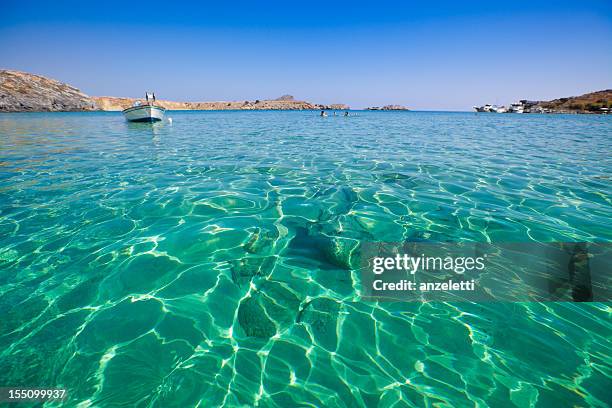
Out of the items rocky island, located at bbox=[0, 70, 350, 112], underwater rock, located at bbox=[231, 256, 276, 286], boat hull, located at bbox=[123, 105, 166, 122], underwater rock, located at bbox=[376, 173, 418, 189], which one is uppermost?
rocky island, located at bbox=[0, 70, 350, 112]

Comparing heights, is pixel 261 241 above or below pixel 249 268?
above

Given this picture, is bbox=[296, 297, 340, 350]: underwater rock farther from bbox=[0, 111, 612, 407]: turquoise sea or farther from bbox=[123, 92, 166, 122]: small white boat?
bbox=[123, 92, 166, 122]: small white boat

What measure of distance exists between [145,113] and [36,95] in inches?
2662

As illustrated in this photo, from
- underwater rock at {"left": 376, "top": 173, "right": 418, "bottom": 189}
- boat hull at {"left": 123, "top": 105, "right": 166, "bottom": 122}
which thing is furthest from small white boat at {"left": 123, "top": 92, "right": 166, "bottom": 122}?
underwater rock at {"left": 376, "top": 173, "right": 418, "bottom": 189}

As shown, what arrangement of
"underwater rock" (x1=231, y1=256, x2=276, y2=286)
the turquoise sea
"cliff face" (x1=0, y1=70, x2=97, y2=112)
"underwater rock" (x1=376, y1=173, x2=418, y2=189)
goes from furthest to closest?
"cliff face" (x1=0, y1=70, x2=97, y2=112), "underwater rock" (x1=376, y1=173, x2=418, y2=189), "underwater rock" (x1=231, y1=256, x2=276, y2=286), the turquoise sea

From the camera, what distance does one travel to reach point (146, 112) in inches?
1238

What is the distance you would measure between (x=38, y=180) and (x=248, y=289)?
366 inches

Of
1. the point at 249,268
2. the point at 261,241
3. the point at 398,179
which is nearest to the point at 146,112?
the point at 398,179

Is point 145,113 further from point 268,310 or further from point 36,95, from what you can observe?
point 36,95

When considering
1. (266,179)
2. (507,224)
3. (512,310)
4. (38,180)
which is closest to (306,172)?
(266,179)

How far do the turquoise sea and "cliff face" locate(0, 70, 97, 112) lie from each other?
88.4 meters

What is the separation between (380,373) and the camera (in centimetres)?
284

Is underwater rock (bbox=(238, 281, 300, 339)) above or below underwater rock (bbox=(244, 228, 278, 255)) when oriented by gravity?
below

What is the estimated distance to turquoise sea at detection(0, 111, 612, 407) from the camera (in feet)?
8.90
